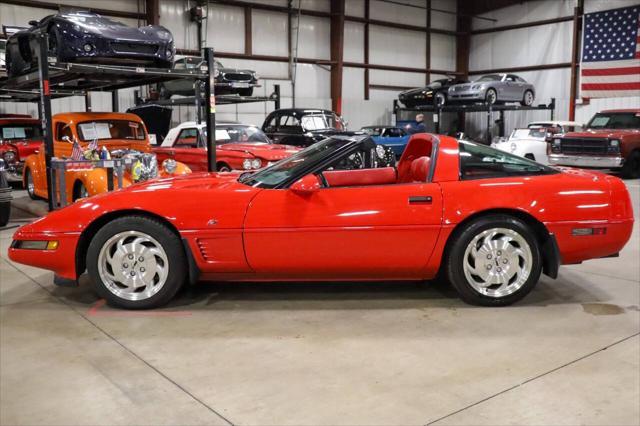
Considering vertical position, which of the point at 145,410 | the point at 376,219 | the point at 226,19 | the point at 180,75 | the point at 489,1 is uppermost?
the point at 489,1

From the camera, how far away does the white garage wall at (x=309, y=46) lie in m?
18.1

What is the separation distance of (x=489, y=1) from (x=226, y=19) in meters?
13.3

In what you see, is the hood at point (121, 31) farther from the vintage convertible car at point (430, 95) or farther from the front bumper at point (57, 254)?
the vintage convertible car at point (430, 95)

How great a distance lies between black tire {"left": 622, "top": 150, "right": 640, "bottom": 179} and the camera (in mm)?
13992

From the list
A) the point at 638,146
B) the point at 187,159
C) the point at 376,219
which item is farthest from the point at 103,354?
the point at 638,146

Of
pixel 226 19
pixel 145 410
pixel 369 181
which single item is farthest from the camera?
pixel 226 19

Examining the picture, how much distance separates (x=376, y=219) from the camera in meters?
3.92

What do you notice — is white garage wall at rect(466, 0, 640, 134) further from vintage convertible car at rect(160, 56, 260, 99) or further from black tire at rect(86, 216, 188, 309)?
black tire at rect(86, 216, 188, 309)

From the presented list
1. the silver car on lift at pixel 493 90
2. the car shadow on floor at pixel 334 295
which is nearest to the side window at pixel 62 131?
the car shadow on floor at pixel 334 295

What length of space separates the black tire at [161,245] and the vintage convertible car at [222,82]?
1025cm

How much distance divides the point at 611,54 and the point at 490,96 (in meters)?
5.83

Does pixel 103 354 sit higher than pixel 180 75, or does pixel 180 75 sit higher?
pixel 180 75

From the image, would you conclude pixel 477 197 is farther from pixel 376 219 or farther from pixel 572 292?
pixel 572 292

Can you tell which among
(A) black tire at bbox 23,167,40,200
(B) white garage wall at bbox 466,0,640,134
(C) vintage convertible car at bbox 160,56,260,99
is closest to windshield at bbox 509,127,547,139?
(C) vintage convertible car at bbox 160,56,260,99
